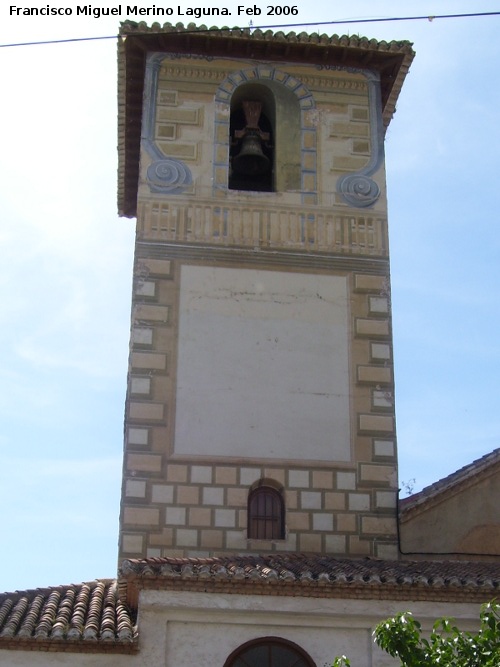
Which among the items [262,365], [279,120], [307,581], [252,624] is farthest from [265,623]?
[279,120]

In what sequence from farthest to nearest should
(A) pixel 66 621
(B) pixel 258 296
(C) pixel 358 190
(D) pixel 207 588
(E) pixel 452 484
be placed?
(C) pixel 358 190, (B) pixel 258 296, (E) pixel 452 484, (A) pixel 66 621, (D) pixel 207 588

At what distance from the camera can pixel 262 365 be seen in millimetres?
16359

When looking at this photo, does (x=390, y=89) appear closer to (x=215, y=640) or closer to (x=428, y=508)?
(x=428, y=508)

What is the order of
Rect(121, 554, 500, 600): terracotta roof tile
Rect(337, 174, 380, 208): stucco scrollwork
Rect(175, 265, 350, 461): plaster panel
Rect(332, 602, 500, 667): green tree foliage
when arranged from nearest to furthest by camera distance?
Rect(332, 602, 500, 667): green tree foliage < Rect(121, 554, 500, 600): terracotta roof tile < Rect(175, 265, 350, 461): plaster panel < Rect(337, 174, 380, 208): stucco scrollwork

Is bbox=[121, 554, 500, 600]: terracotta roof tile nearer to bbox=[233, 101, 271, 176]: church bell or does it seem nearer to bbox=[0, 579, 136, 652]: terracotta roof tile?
bbox=[0, 579, 136, 652]: terracotta roof tile

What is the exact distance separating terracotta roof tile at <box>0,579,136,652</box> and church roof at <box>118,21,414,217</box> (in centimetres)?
780

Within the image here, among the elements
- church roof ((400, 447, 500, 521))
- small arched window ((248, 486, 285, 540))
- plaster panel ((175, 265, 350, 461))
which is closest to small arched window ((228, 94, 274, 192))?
plaster panel ((175, 265, 350, 461))

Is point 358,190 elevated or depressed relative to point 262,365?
elevated

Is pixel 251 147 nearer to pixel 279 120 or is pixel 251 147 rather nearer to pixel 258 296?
pixel 279 120

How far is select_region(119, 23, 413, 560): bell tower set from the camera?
15.6 meters

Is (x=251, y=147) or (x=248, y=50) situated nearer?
→ (x=251, y=147)

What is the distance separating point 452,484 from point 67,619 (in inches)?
203

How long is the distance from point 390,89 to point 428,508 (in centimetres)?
682

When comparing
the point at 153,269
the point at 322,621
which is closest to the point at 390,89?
the point at 153,269
